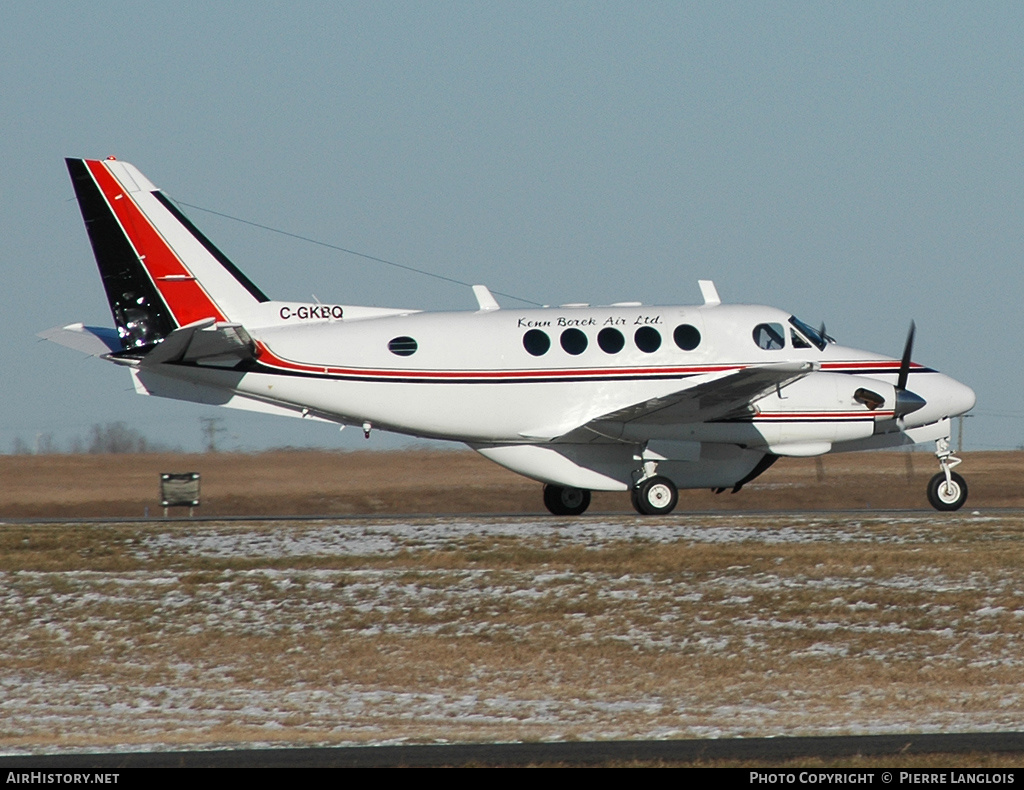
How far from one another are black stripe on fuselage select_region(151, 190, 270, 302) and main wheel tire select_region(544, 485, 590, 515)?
677 cm

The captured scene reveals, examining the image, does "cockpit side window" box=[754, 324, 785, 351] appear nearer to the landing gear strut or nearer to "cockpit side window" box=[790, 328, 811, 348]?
"cockpit side window" box=[790, 328, 811, 348]

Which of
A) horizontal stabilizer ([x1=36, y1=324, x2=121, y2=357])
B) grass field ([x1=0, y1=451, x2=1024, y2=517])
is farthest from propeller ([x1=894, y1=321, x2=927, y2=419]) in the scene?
horizontal stabilizer ([x1=36, y1=324, x2=121, y2=357])

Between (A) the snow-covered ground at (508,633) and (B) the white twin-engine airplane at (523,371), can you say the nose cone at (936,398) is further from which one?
(A) the snow-covered ground at (508,633)

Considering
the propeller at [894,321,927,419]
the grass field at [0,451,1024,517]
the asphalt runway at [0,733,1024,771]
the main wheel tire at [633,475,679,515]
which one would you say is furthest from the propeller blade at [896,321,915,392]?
the asphalt runway at [0,733,1024,771]

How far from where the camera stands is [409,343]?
952 inches

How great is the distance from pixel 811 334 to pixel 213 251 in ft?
37.0

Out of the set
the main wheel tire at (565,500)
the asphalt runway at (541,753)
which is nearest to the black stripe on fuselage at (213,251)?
the main wheel tire at (565,500)

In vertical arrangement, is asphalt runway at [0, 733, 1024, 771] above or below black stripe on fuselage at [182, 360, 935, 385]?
below

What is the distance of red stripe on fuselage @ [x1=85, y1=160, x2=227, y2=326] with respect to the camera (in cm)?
2364

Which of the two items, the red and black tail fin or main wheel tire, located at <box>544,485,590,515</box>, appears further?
main wheel tire, located at <box>544,485,590,515</box>

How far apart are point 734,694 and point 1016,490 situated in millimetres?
25803

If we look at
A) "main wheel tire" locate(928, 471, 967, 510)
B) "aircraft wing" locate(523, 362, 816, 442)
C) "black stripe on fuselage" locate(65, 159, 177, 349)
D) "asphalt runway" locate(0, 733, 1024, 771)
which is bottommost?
"asphalt runway" locate(0, 733, 1024, 771)

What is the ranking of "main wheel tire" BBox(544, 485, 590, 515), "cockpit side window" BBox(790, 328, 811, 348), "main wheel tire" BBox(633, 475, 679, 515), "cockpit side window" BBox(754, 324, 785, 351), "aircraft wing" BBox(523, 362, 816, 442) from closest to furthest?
"aircraft wing" BBox(523, 362, 816, 442) < "main wheel tire" BBox(633, 475, 679, 515) < "cockpit side window" BBox(754, 324, 785, 351) < "cockpit side window" BBox(790, 328, 811, 348) < "main wheel tire" BBox(544, 485, 590, 515)

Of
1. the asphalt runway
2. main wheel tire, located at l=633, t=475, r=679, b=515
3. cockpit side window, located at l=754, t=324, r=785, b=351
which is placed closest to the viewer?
the asphalt runway
